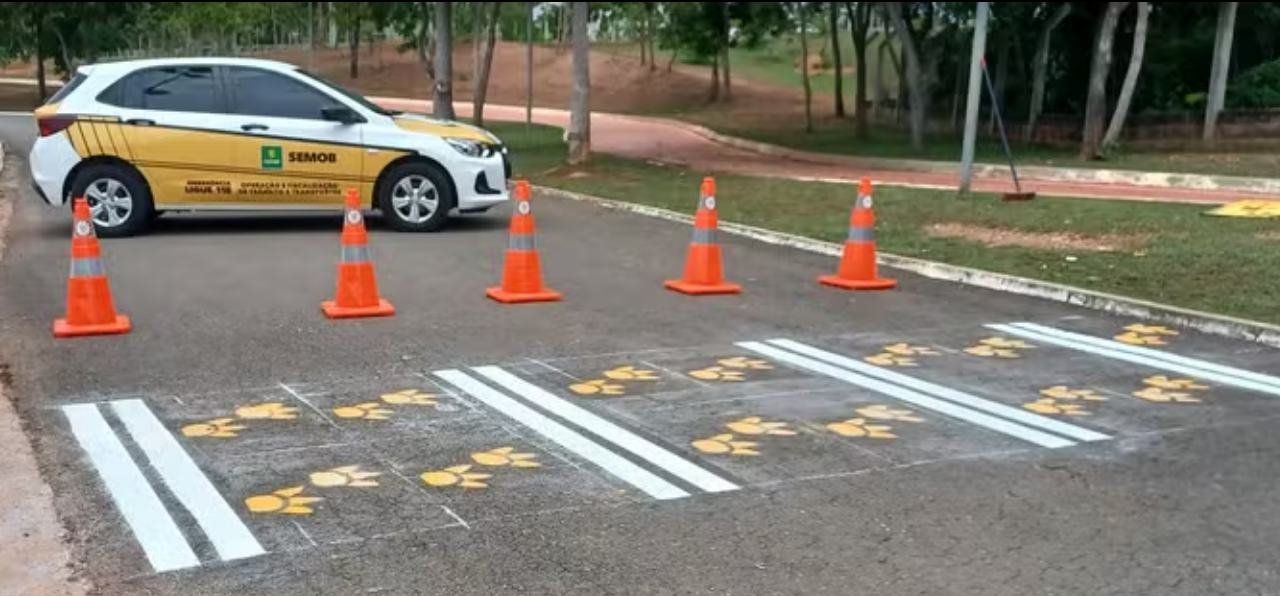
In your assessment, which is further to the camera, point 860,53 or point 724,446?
point 860,53

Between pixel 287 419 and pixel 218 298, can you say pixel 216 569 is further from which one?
pixel 218 298

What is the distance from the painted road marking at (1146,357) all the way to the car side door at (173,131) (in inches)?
297

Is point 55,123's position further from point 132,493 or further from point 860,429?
point 860,429

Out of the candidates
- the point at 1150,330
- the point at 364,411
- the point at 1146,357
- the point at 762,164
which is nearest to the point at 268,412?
the point at 364,411

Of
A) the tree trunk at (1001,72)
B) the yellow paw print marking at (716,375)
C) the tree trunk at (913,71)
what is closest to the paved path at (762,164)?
the tree trunk at (913,71)

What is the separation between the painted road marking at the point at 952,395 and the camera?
5738mm

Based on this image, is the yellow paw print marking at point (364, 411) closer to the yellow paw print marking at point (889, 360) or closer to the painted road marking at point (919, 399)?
the painted road marking at point (919, 399)

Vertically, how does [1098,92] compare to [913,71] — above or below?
below

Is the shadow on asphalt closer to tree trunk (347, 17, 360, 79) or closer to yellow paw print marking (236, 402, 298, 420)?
yellow paw print marking (236, 402, 298, 420)

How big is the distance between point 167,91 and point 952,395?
8.57 meters

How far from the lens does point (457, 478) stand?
4902 millimetres

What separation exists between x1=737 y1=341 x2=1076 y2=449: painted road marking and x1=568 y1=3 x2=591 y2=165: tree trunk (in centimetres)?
1303

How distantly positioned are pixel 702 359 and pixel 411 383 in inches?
68.7

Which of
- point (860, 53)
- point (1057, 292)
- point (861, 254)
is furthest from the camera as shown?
point (860, 53)
